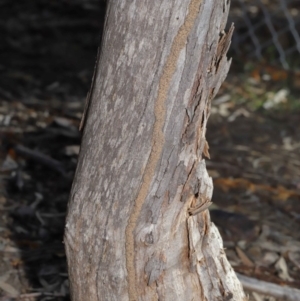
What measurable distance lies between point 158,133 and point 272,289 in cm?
82

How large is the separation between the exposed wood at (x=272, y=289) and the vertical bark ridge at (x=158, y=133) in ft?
1.94

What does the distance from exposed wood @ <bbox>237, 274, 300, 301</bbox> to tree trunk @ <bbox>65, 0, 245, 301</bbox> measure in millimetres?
418

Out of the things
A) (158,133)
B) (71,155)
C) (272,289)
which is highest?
(158,133)

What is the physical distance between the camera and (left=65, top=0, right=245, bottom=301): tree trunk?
1574 mm

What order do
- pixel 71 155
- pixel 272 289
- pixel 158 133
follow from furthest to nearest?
1. pixel 71 155
2. pixel 272 289
3. pixel 158 133

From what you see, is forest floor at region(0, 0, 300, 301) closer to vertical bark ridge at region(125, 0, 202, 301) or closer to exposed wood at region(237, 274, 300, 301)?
exposed wood at region(237, 274, 300, 301)

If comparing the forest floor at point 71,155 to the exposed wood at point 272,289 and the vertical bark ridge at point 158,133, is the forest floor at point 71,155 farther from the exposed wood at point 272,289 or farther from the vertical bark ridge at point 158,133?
the vertical bark ridge at point 158,133

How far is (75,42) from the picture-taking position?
4754 millimetres

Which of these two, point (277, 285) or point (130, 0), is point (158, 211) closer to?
point (130, 0)

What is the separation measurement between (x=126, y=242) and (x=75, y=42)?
3202 mm

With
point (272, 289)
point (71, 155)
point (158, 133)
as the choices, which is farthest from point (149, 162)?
point (71, 155)

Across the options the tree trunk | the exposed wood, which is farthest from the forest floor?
the tree trunk

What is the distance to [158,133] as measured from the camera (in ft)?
5.33

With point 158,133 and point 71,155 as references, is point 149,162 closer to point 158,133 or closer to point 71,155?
point 158,133
